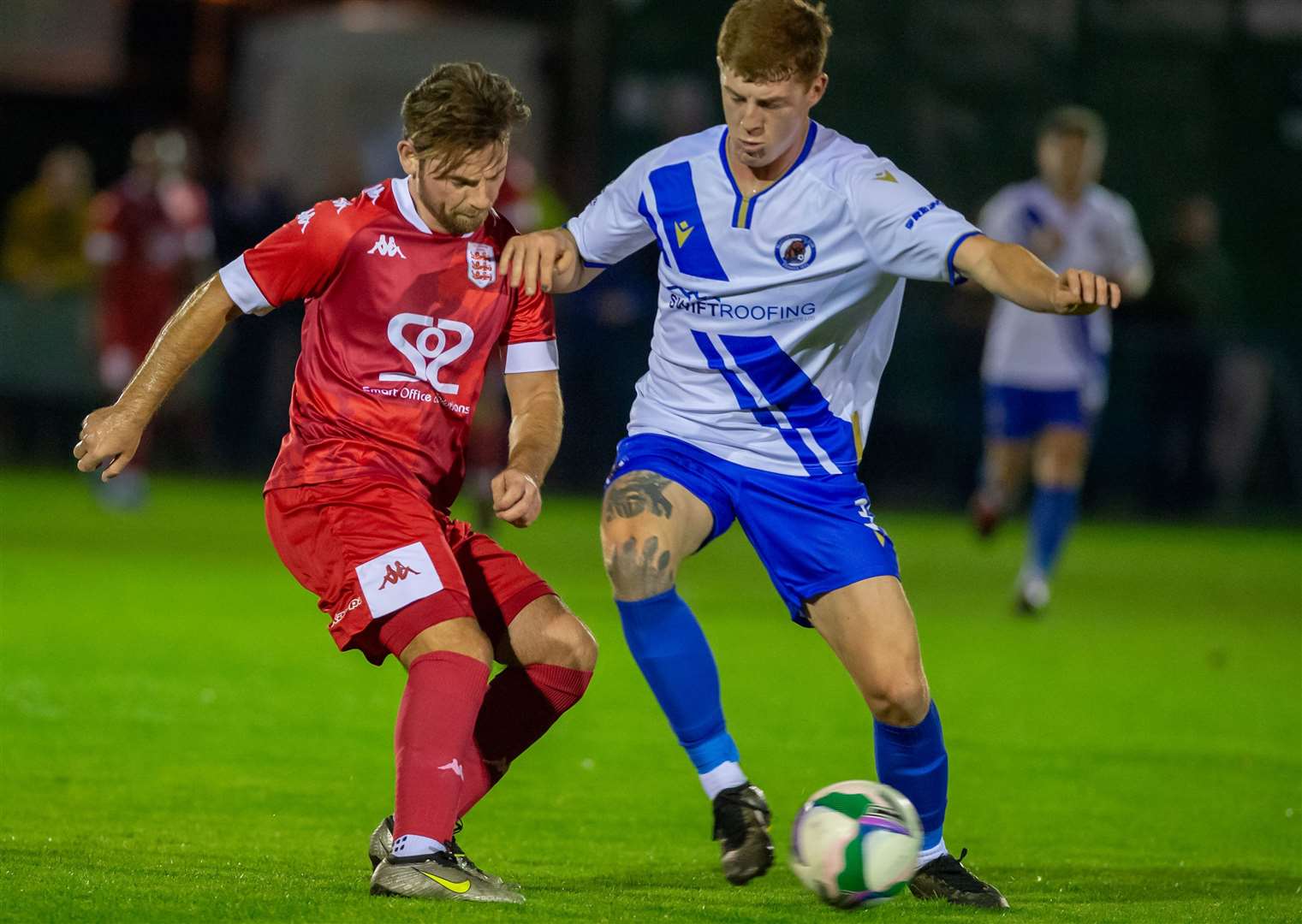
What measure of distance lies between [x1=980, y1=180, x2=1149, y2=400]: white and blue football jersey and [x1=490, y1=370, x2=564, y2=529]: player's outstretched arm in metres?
6.66

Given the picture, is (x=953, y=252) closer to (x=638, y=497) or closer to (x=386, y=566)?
(x=638, y=497)

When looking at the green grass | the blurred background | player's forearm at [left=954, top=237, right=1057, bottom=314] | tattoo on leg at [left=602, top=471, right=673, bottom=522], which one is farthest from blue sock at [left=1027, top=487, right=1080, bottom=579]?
player's forearm at [left=954, top=237, right=1057, bottom=314]

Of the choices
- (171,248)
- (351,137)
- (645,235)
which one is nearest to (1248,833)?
(645,235)

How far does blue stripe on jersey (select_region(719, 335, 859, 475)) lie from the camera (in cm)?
559

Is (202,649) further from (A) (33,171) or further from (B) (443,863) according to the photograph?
(A) (33,171)

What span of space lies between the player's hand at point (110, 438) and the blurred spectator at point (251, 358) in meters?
13.0

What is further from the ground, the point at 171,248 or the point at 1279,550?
the point at 171,248

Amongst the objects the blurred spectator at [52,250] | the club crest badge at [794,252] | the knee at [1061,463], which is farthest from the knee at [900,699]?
the blurred spectator at [52,250]

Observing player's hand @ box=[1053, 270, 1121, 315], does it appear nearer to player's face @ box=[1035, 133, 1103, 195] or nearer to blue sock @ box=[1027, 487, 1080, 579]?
blue sock @ box=[1027, 487, 1080, 579]

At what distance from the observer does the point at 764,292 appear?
18.1 feet

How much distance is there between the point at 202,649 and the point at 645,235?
4412 mm

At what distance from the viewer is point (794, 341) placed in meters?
5.57

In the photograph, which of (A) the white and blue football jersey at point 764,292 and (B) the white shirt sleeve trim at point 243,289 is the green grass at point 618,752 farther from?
(B) the white shirt sleeve trim at point 243,289

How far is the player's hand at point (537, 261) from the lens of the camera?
5.33 meters
